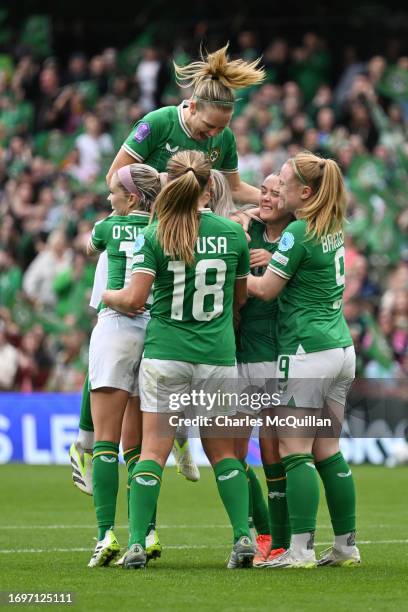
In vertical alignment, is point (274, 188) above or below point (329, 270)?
above

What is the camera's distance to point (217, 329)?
7234mm

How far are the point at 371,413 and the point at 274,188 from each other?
7408 millimetres

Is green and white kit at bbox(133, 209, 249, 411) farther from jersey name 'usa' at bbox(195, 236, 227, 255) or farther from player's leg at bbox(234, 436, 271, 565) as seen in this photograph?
player's leg at bbox(234, 436, 271, 565)

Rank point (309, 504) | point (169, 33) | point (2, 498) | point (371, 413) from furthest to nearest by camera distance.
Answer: point (169, 33), point (371, 413), point (2, 498), point (309, 504)

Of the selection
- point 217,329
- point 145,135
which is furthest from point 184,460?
point 145,135

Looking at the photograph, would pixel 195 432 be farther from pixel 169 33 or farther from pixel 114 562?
pixel 169 33

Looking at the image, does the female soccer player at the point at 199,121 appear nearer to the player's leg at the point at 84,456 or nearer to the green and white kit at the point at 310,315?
the green and white kit at the point at 310,315

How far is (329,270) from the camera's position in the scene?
24.7 feet

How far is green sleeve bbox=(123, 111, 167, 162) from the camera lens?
7973 mm

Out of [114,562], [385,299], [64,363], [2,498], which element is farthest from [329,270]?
[64,363]

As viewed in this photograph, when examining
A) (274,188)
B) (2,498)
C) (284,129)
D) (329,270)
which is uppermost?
(284,129)

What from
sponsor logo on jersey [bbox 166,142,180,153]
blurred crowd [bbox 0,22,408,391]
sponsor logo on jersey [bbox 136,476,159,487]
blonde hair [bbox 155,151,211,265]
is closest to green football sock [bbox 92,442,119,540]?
sponsor logo on jersey [bbox 136,476,159,487]

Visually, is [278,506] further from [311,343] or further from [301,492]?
[311,343]

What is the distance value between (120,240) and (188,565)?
1.90 meters
